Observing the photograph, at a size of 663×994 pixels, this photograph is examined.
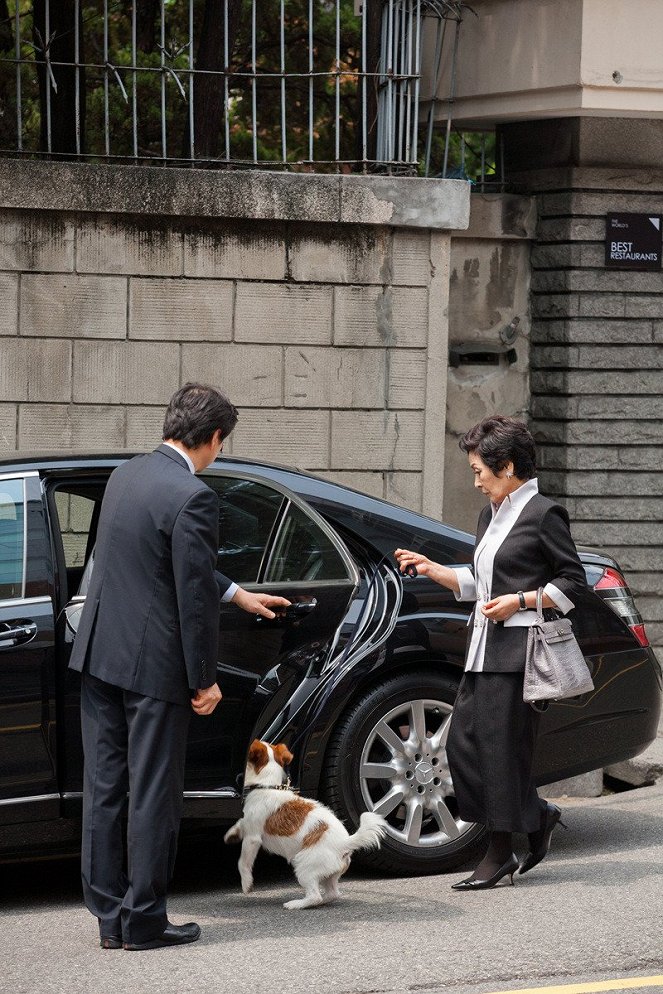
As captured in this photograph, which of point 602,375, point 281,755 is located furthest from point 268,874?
point 602,375

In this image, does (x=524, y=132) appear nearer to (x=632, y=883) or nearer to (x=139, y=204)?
(x=139, y=204)

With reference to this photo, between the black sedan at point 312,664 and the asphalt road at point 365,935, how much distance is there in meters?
0.33

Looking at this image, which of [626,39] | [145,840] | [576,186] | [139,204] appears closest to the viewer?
[145,840]

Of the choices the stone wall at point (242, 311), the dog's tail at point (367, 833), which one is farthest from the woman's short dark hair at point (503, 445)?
the stone wall at point (242, 311)

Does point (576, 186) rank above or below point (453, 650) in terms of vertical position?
above

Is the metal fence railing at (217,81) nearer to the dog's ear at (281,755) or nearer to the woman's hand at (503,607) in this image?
the woman's hand at (503,607)

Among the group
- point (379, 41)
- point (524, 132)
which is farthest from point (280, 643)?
point (524, 132)

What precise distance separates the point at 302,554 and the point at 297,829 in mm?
1062

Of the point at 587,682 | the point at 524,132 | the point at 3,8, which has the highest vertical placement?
the point at 3,8

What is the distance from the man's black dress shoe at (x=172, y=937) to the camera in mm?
4430

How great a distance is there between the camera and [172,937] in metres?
4.49

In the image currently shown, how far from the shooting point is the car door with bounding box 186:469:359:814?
5.15m

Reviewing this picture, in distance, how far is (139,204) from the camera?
348 inches

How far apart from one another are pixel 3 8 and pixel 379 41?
3.68 m
